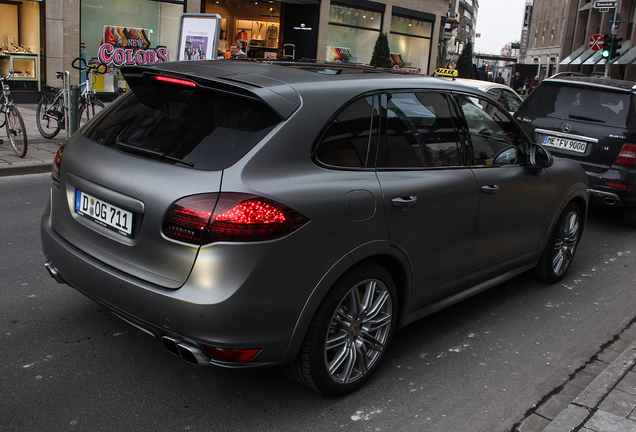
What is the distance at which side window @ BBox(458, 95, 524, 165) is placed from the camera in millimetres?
4066

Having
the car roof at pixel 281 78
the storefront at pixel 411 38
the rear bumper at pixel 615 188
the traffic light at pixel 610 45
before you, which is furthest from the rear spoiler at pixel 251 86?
the storefront at pixel 411 38

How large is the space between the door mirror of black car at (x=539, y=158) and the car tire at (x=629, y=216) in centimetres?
365

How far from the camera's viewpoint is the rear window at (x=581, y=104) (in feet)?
24.0

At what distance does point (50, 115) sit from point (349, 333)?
9.44 m

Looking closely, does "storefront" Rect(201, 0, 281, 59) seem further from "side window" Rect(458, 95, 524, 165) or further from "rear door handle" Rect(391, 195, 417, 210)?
"rear door handle" Rect(391, 195, 417, 210)

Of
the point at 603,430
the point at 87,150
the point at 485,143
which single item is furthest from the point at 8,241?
the point at 603,430

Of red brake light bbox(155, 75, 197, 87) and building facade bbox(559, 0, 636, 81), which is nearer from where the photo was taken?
red brake light bbox(155, 75, 197, 87)

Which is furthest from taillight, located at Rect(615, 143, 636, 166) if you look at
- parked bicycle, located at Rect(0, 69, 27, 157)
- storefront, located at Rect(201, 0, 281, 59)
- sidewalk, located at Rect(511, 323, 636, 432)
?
storefront, located at Rect(201, 0, 281, 59)

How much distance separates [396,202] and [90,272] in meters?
1.59

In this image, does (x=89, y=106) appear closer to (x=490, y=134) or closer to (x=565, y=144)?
(x=565, y=144)

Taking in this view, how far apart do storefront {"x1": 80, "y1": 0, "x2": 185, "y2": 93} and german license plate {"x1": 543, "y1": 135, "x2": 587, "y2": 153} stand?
12330mm

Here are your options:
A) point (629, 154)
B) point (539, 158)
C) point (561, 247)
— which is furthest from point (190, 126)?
point (629, 154)

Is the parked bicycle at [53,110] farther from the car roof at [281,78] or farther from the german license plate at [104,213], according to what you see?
the german license plate at [104,213]

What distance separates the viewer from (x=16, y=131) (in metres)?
9.22
